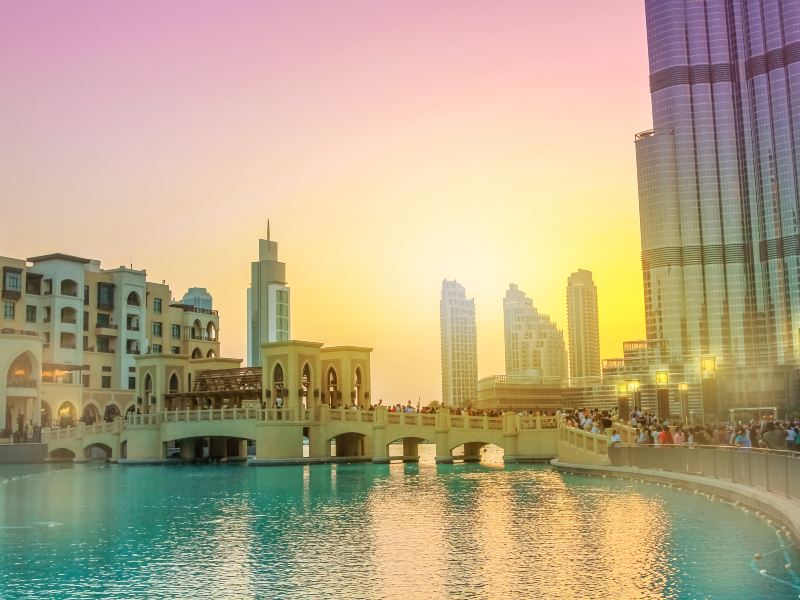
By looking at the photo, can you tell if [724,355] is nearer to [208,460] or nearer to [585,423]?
[208,460]

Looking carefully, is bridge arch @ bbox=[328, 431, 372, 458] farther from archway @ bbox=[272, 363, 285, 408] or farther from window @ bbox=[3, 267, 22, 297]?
window @ bbox=[3, 267, 22, 297]

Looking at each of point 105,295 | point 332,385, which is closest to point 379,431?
point 332,385

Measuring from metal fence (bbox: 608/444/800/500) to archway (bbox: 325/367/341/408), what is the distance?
100 feet

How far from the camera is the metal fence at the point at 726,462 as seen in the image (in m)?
22.1

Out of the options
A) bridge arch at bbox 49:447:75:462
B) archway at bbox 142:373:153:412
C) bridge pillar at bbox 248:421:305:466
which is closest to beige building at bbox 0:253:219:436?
bridge arch at bbox 49:447:75:462

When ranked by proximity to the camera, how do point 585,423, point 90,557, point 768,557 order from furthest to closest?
1. point 585,423
2. point 90,557
3. point 768,557

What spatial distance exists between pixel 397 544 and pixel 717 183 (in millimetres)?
161501

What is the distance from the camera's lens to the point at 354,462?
65188 mm

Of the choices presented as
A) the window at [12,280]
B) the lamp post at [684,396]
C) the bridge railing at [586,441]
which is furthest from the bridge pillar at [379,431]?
the window at [12,280]

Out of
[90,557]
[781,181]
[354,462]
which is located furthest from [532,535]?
[781,181]

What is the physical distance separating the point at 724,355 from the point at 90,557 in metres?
161

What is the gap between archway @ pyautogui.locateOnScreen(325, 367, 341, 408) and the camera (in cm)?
6875

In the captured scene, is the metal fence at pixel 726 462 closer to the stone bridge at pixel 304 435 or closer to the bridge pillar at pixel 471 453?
the stone bridge at pixel 304 435

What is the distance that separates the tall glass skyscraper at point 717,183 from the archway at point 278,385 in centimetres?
11758
